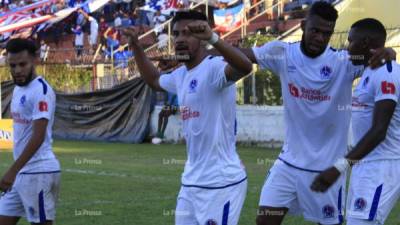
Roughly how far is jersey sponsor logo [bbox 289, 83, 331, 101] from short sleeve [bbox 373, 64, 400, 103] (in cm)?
50

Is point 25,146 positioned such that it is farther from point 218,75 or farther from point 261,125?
point 261,125

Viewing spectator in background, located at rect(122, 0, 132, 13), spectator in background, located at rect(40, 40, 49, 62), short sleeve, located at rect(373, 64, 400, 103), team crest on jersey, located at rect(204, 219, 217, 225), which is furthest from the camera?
spectator in background, located at rect(122, 0, 132, 13)

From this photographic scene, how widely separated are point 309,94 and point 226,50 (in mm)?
1404

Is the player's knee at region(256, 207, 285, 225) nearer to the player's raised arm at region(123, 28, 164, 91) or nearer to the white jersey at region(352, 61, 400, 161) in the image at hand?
the white jersey at region(352, 61, 400, 161)

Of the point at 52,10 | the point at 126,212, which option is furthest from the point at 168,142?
the point at 52,10

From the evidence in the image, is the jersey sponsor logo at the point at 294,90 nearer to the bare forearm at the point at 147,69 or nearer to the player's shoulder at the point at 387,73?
the player's shoulder at the point at 387,73

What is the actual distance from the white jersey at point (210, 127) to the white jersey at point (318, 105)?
Result: 0.77m

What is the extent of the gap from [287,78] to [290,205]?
104cm

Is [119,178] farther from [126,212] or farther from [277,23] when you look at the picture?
[277,23]

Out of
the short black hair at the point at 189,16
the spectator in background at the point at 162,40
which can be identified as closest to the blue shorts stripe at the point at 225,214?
the short black hair at the point at 189,16

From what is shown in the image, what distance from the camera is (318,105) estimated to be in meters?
6.19

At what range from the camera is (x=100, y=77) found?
24.4 meters

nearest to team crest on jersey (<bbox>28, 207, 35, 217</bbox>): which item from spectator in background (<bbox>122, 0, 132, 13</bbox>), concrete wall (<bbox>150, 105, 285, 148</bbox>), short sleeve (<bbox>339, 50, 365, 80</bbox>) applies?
short sleeve (<bbox>339, 50, 365, 80</bbox>)

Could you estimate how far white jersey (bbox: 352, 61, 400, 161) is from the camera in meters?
5.81
